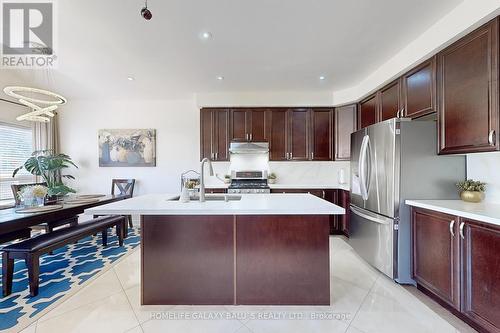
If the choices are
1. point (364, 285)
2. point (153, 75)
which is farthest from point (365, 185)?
point (153, 75)

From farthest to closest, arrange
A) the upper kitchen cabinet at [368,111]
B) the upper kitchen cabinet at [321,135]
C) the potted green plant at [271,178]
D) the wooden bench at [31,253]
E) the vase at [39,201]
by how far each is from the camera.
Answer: the potted green plant at [271,178] → the upper kitchen cabinet at [321,135] → the upper kitchen cabinet at [368,111] → the vase at [39,201] → the wooden bench at [31,253]

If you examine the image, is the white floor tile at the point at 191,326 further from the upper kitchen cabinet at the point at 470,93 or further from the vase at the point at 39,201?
the upper kitchen cabinet at the point at 470,93

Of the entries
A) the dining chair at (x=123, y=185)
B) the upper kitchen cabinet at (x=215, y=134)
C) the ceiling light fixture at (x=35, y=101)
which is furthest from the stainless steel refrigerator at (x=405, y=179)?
the dining chair at (x=123, y=185)

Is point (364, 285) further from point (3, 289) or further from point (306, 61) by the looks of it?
point (3, 289)

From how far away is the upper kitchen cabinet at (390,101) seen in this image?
2844 mm

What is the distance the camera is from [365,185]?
280 cm

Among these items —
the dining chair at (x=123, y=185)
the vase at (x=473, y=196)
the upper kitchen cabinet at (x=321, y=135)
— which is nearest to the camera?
the vase at (x=473, y=196)

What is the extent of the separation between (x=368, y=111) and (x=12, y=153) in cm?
636

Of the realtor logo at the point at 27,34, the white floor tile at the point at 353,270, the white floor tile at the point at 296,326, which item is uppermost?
the realtor logo at the point at 27,34

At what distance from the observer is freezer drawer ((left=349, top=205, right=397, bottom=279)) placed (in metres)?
2.37

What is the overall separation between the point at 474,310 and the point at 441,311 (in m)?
0.32

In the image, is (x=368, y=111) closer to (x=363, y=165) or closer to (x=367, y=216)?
(x=363, y=165)

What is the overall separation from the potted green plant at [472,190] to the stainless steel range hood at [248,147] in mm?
2704

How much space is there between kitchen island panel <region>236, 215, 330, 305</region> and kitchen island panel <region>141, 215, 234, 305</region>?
0.41ft
